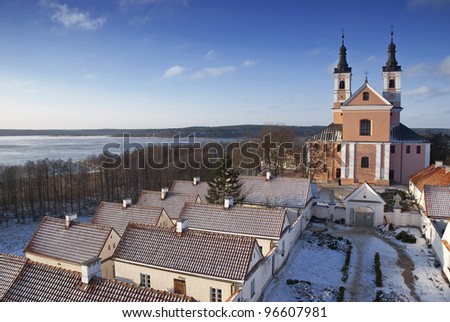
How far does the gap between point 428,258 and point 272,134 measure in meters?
31.5

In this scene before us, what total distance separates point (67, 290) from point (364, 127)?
85.3 ft

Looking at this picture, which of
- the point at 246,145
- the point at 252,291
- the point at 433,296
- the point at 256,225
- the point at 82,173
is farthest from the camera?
the point at 246,145

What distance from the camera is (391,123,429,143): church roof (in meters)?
29.3

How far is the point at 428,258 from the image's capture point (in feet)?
46.8

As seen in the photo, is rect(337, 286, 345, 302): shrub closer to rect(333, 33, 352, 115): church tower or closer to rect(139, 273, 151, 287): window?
rect(139, 273, 151, 287): window

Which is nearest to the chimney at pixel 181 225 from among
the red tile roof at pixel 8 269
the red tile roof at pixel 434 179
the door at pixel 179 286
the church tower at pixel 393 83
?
the door at pixel 179 286

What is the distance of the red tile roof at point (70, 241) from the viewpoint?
12609 mm

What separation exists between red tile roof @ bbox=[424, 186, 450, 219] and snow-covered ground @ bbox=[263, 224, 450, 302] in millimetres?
1505

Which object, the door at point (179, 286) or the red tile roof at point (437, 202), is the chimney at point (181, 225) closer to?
the door at point (179, 286)

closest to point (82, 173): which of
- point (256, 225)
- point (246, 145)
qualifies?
point (246, 145)

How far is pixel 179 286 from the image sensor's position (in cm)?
1037

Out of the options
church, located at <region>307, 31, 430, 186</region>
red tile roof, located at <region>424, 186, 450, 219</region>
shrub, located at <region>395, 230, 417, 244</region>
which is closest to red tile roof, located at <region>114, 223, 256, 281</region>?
shrub, located at <region>395, 230, 417, 244</region>

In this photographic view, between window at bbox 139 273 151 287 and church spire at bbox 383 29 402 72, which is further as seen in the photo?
church spire at bbox 383 29 402 72
